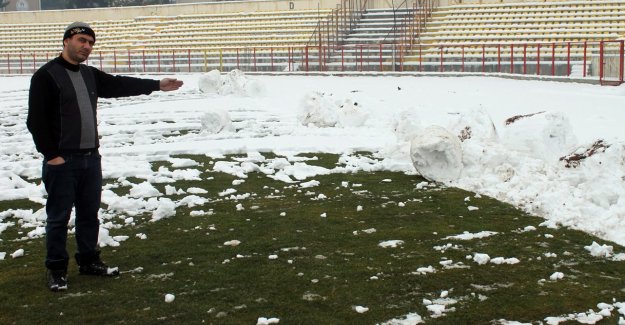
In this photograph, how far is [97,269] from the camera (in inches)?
192

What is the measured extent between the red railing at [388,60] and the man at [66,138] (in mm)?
17966

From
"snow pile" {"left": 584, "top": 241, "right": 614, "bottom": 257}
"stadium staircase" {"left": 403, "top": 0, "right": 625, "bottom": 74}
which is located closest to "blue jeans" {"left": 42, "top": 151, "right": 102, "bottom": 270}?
"snow pile" {"left": 584, "top": 241, "right": 614, "bottom": 257}

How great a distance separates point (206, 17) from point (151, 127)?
30352mm

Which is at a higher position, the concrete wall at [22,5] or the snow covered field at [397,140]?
the concrete wall at [22,5]

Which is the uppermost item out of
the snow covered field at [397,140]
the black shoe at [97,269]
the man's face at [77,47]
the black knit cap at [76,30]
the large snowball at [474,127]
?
the black knit cap at [76,30]

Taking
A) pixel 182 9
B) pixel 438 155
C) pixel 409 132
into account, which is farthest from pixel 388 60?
pixel 438 155

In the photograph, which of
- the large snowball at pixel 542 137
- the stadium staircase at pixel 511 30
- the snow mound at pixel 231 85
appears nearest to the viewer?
→ the large snowball at pixel 542 137

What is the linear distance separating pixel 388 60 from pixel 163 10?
757 inches

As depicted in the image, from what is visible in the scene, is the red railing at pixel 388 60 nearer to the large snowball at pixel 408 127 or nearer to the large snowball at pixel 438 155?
the large snowball at pixel 408 127

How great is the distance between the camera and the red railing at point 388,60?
75.4 feet

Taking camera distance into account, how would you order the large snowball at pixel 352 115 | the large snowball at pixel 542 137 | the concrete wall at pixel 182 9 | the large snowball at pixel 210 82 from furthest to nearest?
the concrete wall at pixel 182 9
the large snowball at pixel 210 82
the large snowball at pixel 352 115
the large snowball at pixel 542 137

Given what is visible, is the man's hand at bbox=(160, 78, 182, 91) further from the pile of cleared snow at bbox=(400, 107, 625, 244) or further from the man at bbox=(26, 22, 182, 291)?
the pile of cleared snow at bbox=(400, 107, 625, 244)

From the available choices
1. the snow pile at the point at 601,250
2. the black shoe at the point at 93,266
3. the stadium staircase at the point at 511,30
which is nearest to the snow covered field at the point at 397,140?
the snow pile at the point at 601,250

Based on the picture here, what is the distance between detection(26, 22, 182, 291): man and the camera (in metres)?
4.51
